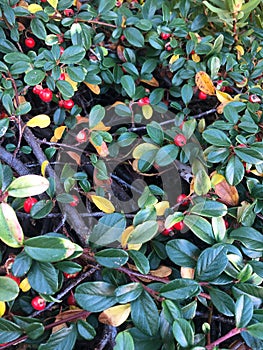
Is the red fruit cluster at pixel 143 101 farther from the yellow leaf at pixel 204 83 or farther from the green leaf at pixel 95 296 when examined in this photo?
the green leaf at pixel 95 296

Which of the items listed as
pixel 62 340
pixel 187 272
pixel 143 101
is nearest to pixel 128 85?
pixel 143 101

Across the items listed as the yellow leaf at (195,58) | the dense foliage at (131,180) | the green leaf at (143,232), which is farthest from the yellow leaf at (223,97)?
the green leaf at (143,232)

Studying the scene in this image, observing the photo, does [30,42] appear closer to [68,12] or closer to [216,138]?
[68,12]

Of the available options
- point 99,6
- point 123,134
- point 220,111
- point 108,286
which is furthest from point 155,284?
point 99,6

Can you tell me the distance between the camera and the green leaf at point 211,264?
25.1 inches

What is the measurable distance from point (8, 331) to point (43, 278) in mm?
92

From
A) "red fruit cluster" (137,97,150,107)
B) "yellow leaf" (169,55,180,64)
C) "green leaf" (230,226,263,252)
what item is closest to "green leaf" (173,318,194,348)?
"green leaf" (230,226,263,252)

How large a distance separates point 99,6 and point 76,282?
753 mm

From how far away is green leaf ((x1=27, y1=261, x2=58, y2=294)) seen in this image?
1.94 feet

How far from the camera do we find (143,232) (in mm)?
676

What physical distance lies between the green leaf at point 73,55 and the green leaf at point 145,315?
59 centimetres

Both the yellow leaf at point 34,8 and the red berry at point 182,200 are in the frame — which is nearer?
the red berry at point 182,200

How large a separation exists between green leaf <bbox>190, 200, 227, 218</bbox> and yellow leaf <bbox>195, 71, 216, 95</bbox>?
39cm

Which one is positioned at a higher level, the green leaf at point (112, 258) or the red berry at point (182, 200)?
the green leaf at point (112, 258)
